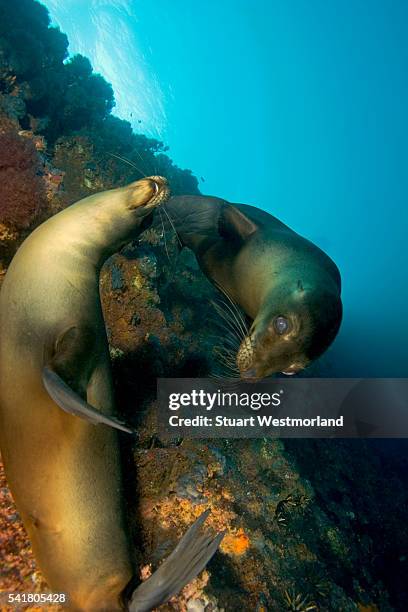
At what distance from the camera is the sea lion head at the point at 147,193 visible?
7.22ft

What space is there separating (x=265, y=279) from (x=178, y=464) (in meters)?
1.64

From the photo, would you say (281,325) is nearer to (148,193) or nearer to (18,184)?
(148,193)

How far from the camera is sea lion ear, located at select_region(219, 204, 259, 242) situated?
3.56 m

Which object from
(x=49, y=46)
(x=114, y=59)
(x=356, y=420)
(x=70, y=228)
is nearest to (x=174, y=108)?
(x=114, y=59)

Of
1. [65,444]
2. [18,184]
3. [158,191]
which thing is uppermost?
[158,191]

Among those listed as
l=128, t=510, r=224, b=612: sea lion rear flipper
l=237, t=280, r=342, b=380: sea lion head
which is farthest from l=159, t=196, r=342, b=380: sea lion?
l=128, t=510, r=224, b=612: sea lion rear flipper

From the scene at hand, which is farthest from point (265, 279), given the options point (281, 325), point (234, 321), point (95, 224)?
point (95, 224)

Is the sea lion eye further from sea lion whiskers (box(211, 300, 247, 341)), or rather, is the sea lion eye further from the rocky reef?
the rocky reef

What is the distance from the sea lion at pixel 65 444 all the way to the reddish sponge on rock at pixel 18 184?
88cm

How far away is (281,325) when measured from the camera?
2.40 m

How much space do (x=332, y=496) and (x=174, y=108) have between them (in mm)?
67981

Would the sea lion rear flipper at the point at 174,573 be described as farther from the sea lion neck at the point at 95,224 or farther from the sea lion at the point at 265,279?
the sea lion neck at the point at 95,224

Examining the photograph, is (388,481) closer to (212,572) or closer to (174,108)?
(212,572)

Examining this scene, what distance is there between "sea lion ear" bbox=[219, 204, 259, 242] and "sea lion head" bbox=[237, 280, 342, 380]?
1.16m
